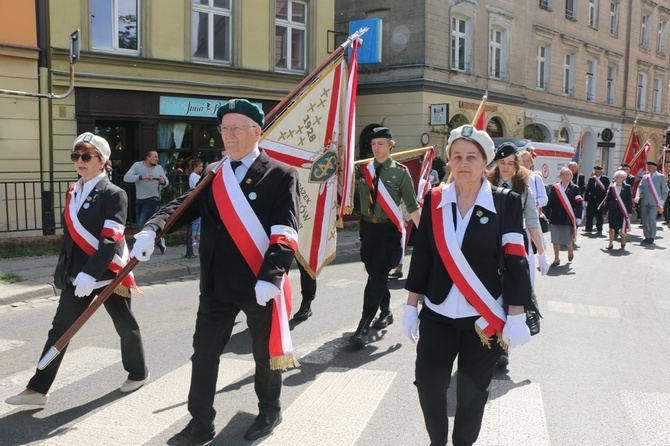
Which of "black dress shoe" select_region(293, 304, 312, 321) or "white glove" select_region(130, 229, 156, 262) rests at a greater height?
"white glove" select_region(130, 229, 156, 262)

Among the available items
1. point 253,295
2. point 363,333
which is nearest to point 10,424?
point 253,295

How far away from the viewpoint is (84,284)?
418 centimetres

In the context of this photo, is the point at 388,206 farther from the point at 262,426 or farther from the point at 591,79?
the point at 591,79

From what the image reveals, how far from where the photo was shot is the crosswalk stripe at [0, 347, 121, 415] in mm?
4867

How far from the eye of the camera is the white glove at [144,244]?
3746 millimetres

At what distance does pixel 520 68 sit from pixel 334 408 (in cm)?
2659

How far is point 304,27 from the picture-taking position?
19.8m

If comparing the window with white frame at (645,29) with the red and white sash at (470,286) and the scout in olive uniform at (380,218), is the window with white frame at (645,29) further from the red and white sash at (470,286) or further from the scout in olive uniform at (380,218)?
the red and white sash at (470,286)

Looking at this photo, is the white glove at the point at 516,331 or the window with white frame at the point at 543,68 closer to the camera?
the white glove at the point at 516,331

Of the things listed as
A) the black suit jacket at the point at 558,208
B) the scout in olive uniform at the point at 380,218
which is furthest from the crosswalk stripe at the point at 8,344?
the black suit jacket at the point at 558,208

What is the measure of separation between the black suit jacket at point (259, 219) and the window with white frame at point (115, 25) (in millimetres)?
13121

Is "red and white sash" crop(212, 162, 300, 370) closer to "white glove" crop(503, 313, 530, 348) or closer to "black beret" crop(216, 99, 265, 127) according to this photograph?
"black beret" crop(216, 99, 265, 127)

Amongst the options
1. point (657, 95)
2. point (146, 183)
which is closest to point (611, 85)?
point (657, 95)

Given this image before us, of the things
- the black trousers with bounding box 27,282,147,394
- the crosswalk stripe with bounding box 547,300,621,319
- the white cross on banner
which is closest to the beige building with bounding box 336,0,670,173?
the crosswalk stripe with bounding box 547,300,621,319
